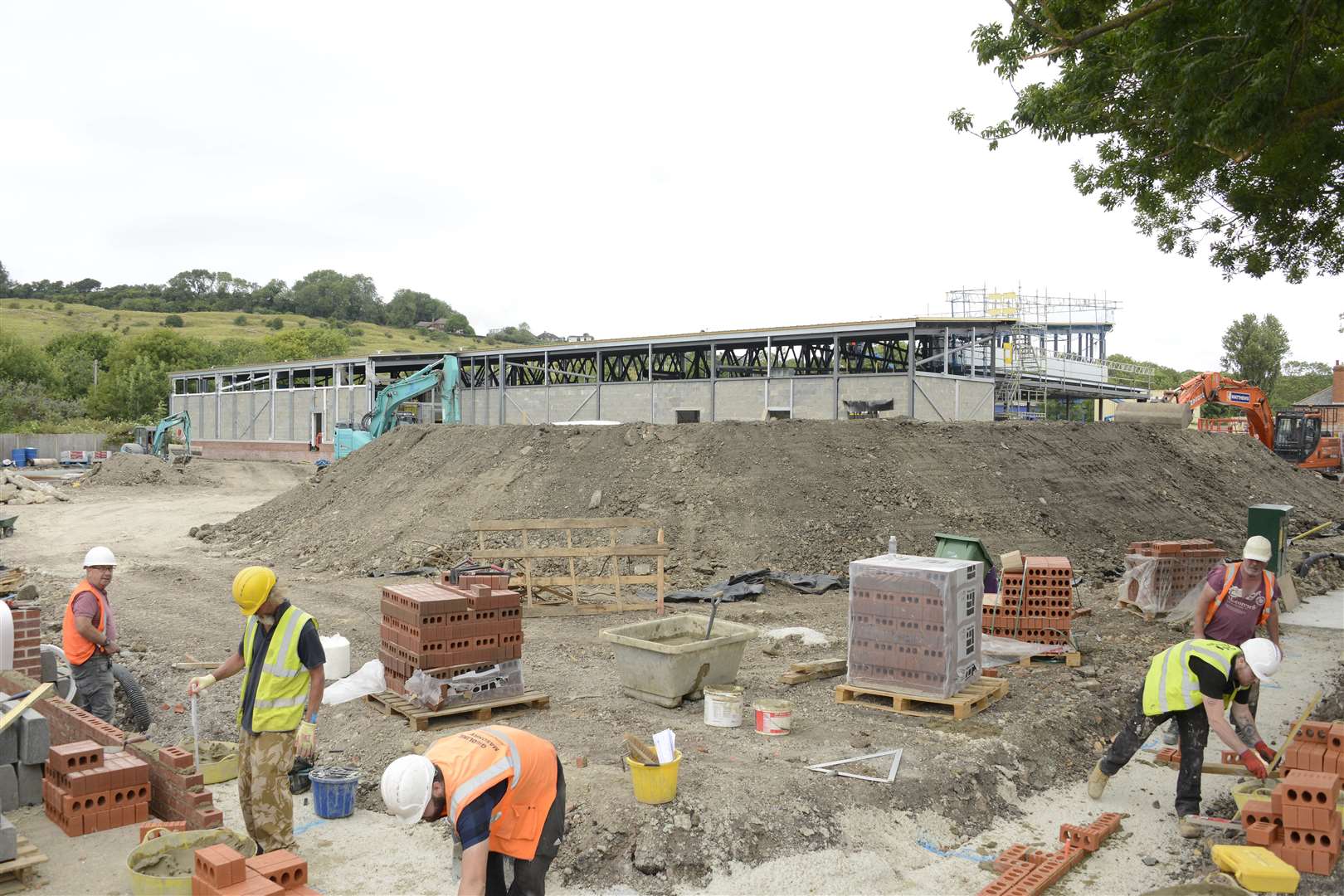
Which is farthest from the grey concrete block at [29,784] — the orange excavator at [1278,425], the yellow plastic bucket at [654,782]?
the orange excavator at [1278,425]

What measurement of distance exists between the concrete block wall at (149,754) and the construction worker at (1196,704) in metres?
6.28

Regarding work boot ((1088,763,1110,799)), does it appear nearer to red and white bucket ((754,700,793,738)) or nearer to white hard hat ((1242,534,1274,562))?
white hard hat ((1242,534,1274,562))

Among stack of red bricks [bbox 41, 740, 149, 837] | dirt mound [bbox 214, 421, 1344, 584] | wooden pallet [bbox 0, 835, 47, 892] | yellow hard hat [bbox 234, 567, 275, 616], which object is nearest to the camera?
wooden pallet [bbox 0, 835, 47, 892]

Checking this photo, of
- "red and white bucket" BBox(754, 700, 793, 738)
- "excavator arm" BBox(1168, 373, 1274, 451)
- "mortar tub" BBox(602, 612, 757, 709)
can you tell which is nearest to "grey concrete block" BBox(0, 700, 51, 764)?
"mortar tub" BBox(602, 612, 757, 709)

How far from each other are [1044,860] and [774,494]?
481 inches

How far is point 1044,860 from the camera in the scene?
19.2 ft

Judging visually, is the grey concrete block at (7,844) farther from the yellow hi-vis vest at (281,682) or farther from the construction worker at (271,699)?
the yellow hi-vis vest at (281,682)

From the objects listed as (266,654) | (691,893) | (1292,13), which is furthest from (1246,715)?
(266,654)

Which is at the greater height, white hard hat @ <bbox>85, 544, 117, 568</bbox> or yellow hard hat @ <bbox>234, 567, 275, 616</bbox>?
yellow hard hat @ <bbox>234, 567, 275, 616</bbox>

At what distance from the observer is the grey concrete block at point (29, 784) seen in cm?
641

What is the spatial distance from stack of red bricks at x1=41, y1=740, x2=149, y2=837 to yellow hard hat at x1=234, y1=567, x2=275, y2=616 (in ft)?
6.15

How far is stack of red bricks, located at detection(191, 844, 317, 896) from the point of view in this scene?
4609mm

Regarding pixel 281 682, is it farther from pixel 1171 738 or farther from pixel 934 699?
pixel 1171 738

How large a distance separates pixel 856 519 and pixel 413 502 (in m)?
9.48
